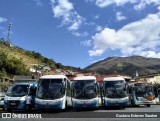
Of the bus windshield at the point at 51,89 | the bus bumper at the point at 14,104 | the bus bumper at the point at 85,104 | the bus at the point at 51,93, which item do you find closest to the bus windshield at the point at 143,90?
the bus bumper at the point at 85,104

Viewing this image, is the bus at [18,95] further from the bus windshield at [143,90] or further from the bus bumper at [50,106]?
the bus windshield at [143,90]

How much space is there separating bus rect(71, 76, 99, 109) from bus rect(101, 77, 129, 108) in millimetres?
1469

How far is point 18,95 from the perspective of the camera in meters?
28.3

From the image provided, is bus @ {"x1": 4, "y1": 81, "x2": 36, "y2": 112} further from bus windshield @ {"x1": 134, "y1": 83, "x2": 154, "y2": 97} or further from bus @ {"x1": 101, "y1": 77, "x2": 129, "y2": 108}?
bus windshield @ {"x1": 134, "y1": 83, "x2": 154, "y2": 97}

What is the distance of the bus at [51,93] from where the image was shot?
87.3 feet

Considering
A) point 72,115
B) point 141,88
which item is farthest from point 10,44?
point 72,115

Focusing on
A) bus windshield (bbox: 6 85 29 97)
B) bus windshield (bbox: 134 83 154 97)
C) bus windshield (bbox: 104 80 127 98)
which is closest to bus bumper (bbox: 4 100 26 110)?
bus windshield (bbox: 6 85 29 97)

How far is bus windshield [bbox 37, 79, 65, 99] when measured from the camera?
88.5 feet

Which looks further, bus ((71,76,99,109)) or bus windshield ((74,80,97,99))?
bus windshield ((74,80,97,99))

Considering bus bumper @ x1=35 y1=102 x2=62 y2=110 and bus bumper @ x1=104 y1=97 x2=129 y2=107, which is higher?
bus bumper @ x1=104 y1=97 x2=129 y2=107

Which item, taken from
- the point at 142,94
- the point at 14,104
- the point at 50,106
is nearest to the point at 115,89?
the point at 50,106

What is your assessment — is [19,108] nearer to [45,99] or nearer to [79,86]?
[45,99]

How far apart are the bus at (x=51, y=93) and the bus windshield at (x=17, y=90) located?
1928mm

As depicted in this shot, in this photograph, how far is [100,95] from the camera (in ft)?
103
